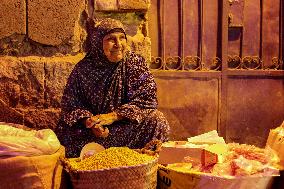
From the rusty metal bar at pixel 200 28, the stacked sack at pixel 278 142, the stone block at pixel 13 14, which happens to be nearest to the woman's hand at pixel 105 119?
the stacked sack at pixel 278 142

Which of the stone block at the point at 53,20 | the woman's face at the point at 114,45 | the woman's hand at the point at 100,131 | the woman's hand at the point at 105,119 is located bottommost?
the woman's hand at the point at 100,131

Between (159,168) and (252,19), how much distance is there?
2.53 m

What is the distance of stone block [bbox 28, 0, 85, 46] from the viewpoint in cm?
454

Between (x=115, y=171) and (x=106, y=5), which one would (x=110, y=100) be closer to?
(x=106, y=5)

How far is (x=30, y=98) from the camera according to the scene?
4.62 metres

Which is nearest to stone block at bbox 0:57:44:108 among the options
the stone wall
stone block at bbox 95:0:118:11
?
the stone wall

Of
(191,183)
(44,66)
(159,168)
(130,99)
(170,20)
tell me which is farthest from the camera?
(170,20)

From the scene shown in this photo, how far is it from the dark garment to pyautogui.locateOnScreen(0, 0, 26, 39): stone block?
2.95 feet

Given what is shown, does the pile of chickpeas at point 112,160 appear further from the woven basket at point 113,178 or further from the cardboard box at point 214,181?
the cardboard box at point 214,181

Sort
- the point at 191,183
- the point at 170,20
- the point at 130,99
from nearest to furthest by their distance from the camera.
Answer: the point at 191,183
the point at 130,99
the point at 170,20

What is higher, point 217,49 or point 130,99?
point 217,49

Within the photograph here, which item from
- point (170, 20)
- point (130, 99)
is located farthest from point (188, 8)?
point (130, 99)

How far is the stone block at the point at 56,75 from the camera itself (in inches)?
180

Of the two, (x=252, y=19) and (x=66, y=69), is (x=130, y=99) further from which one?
(x=252, y=19)
